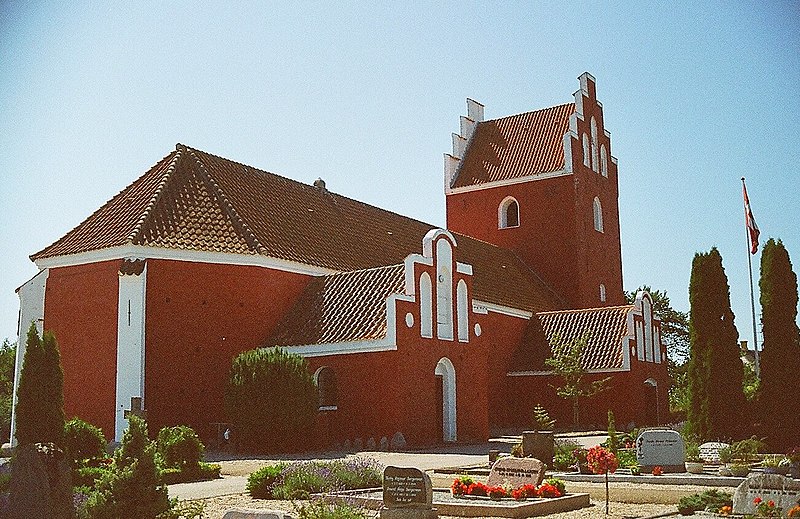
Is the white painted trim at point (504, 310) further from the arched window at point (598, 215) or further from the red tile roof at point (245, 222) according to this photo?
the arched window at point (598, 215)

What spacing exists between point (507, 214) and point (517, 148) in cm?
313

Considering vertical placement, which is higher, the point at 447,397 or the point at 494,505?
the point at 447,397

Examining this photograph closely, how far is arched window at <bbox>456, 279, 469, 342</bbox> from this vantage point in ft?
92.1

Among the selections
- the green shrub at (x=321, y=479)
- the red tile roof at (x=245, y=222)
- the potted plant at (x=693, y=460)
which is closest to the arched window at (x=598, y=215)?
the red tile roof at (x=245, y=222)

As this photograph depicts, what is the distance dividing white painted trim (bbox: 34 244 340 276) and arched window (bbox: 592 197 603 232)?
2011 centimetres

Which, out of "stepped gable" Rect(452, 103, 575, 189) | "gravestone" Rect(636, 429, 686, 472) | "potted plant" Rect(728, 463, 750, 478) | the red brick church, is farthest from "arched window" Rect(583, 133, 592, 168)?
"potted plant" Rect(728, 463, 750, 478)

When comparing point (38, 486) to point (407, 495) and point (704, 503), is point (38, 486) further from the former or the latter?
point (704, 503)

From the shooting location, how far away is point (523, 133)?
44.2 meters

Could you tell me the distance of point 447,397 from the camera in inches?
1080

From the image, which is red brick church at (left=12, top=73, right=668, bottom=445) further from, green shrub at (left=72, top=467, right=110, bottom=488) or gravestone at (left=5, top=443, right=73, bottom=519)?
gravestone at (left=5, top=443, right=73, bottom=519)

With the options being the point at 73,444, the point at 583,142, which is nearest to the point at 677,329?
the point at 583,142

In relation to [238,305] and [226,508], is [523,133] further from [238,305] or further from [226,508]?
[226,508]

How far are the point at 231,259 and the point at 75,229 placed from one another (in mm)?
5093

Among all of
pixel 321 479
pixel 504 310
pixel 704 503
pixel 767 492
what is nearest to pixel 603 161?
pixel 504 310
